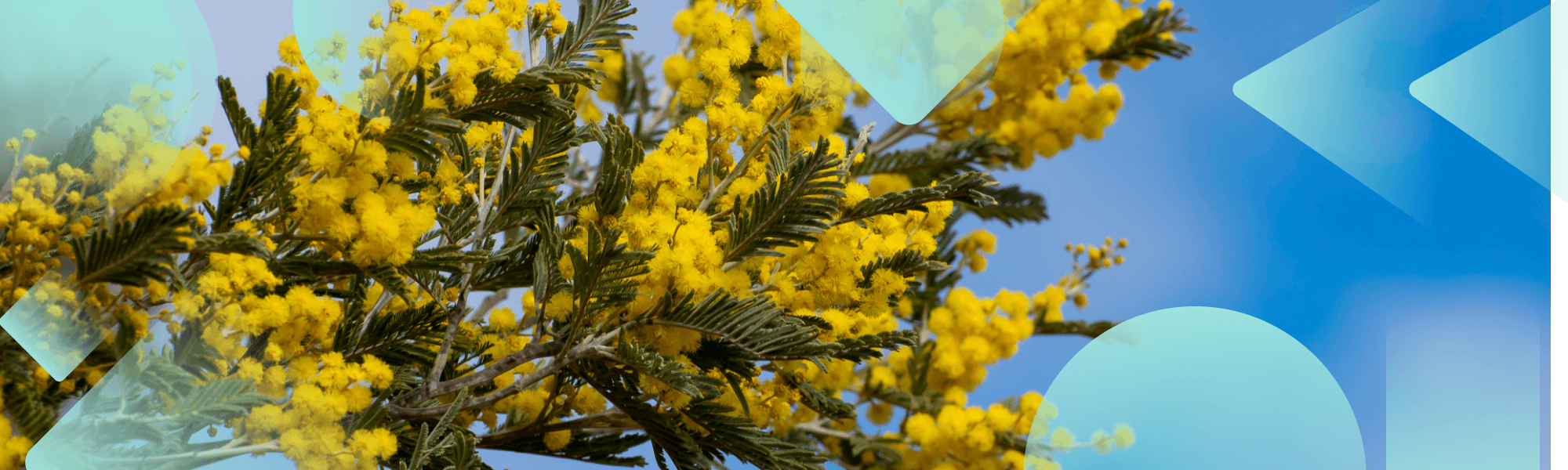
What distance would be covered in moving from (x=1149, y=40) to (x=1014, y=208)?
60 centimetres

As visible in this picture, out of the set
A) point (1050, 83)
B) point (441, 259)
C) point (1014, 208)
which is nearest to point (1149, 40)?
point (1050, 83)

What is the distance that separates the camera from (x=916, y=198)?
102 cm

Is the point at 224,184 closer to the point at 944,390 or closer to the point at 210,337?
the point at 210,337

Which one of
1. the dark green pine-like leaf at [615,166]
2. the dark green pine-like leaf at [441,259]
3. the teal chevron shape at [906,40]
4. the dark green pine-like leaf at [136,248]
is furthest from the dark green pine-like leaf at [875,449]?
the dark green pine-like leaf at [136,248]

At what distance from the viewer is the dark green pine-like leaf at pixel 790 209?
0.98 metres

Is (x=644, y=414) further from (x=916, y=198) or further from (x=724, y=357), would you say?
(x=916, y=198)

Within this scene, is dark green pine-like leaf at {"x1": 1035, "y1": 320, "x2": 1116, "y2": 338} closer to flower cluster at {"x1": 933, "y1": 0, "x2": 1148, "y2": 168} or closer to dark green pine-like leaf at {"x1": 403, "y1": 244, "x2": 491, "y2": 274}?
flower cluster at {"x1": 933, "y1": 0, "x2": 1148, "y2": 168}

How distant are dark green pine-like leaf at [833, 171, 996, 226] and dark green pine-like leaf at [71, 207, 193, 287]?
618 millimetres

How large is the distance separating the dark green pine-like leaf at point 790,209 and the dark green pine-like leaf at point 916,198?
1.6 inches

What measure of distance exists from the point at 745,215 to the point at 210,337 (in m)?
0.50

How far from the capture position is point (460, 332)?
47.2 inches

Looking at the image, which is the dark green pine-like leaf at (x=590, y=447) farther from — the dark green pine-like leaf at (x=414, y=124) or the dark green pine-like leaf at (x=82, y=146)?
the dark green pine-like leaf at (x=82, y=146)

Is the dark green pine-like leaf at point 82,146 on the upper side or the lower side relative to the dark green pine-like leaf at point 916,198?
lower

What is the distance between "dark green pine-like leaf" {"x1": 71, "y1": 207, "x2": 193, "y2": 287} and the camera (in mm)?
740
